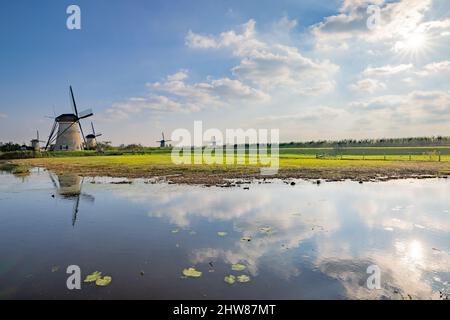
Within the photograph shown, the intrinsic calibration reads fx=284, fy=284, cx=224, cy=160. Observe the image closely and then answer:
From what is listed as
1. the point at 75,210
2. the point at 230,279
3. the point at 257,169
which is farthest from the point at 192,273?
the point at 257,169

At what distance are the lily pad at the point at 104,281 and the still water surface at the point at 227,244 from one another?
13cm

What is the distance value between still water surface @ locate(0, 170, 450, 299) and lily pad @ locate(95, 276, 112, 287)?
0.13m

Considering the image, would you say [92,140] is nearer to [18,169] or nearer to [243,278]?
[18,169]

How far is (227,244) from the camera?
953 cm

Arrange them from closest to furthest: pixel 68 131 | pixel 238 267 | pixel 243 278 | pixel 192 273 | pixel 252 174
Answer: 1. pixel 243 278
2. pixel 192 273
3. pixel 238 267
4. pixel 252 174
5. pixel 68 131

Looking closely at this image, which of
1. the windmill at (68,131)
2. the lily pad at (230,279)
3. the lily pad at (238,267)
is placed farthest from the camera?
the windmill at (68,131)

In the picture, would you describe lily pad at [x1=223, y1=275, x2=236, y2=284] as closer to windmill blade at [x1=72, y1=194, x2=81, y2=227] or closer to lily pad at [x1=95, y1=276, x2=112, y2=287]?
lily pad at [x1=95, y1=276, x2=112, y2=287]

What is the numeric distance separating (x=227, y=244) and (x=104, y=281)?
13.1 feet

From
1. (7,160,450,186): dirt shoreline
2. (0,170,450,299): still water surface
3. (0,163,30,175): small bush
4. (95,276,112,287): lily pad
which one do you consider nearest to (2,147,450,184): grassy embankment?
(7,160,450,186): dirt shoreline

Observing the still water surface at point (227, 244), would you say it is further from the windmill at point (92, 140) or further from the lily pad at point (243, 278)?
the windmill at point (92, 140)

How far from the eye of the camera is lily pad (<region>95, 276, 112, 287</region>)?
22.2 ft

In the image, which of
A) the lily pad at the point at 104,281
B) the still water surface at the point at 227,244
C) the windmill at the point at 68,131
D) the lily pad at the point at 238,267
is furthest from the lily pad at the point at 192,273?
the windmill at the point at 68,131

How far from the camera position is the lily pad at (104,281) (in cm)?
677
